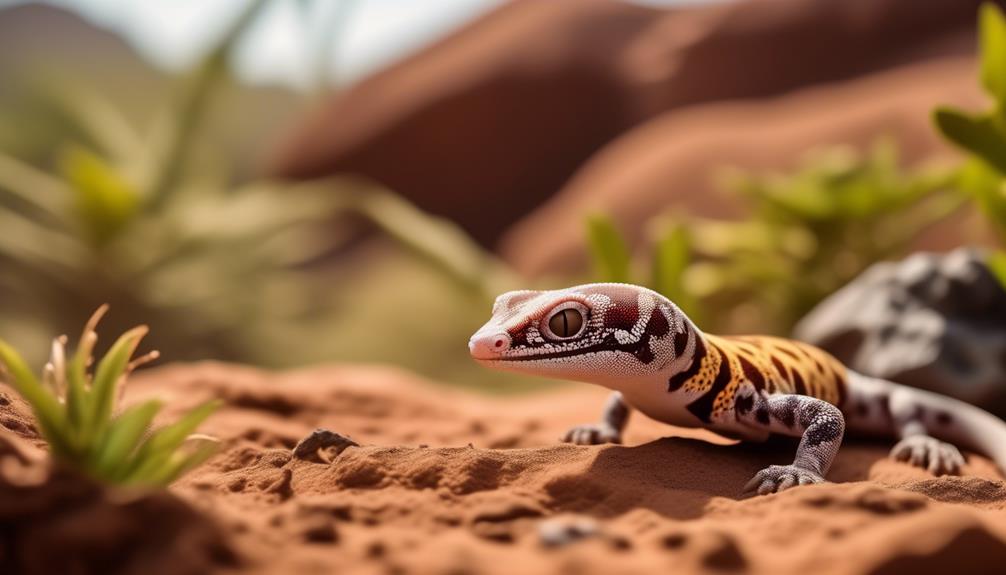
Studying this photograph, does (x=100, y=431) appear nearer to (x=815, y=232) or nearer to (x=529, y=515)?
(x=529, y=515)

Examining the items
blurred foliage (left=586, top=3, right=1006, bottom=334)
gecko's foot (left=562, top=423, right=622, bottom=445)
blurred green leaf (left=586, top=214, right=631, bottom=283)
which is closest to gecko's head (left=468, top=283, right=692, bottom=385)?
gecko's foot (left=562, top=423, right=622, bottom=445)

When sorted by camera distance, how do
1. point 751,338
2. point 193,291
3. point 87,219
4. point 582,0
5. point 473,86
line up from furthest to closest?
point 582,0
point 473,86
point 193,291
point 87,219
point 751,338

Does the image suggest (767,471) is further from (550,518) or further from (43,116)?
(43,116)

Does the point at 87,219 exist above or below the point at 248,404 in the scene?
above

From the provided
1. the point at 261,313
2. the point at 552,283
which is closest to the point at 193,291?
the point at 261,313

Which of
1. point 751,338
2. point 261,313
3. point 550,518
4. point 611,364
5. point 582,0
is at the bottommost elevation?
point 550,518

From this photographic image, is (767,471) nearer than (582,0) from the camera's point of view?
Yes

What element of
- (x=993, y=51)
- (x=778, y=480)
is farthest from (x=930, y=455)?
(x=993, y=51)

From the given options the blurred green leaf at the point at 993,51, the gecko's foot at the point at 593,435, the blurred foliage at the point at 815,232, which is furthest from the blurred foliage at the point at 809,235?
the gecko's foot at the point at 593,435

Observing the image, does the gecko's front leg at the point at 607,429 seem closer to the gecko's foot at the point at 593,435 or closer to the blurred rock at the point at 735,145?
the gecko's foot at the point at 593,435
